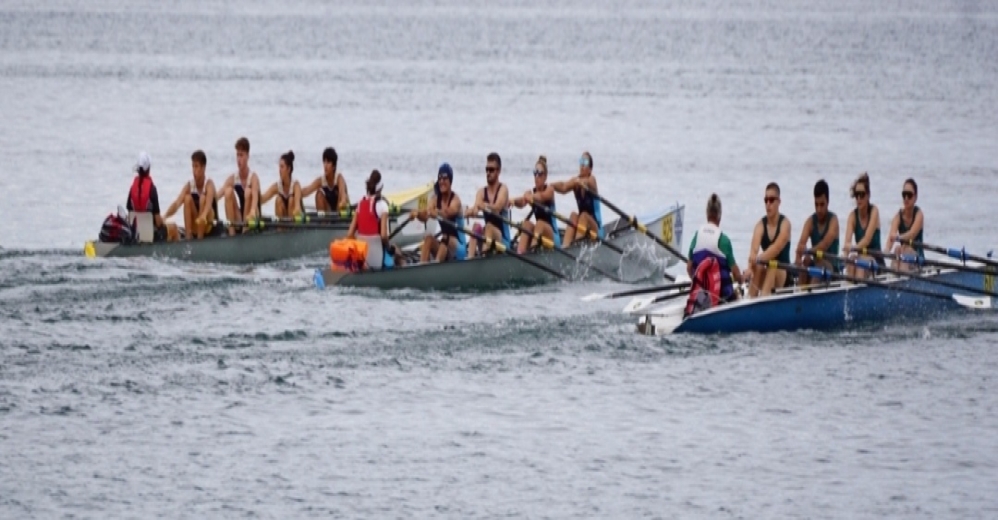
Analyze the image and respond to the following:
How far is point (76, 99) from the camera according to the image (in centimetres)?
7712

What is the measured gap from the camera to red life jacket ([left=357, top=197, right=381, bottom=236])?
92.7 feet

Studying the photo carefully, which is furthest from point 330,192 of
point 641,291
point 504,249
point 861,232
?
point 861,232

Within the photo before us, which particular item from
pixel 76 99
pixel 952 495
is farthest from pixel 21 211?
pixel 76 99

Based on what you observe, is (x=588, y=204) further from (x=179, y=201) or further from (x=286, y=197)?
(x=179, y=201)

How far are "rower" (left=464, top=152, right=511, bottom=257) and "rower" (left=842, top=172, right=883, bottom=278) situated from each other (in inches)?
218

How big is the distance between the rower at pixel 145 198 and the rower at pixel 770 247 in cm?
1036

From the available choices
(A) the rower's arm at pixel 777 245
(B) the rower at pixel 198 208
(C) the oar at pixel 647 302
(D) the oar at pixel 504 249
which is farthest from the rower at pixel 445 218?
(A) the rower's arm at pixel 777 245

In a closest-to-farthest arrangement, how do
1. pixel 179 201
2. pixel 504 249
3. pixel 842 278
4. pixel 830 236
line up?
1. pixel 842 278
2. pixel 830 236
3. pixel 504 249
4. pixel 179 201

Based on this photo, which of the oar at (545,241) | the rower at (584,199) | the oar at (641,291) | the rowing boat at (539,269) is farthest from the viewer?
the rower at (584,199)

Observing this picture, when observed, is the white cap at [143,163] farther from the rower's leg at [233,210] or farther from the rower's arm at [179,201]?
the rower's leg at [233,210]

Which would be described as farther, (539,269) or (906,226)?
(539,269)

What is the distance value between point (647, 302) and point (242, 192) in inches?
337

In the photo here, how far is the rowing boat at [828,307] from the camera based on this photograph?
25.1 meters

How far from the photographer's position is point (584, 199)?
30.1 metres
